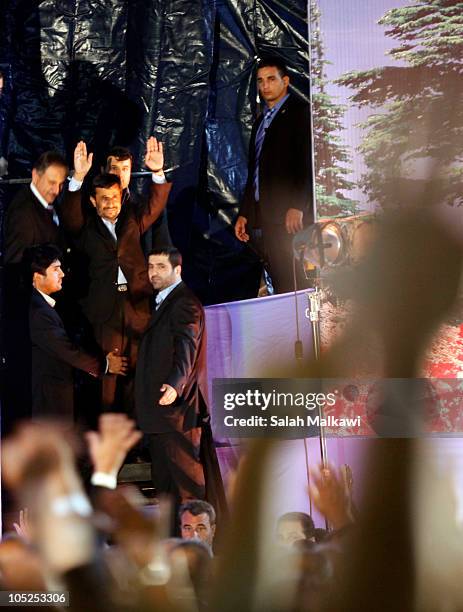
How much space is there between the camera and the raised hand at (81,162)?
2.96m

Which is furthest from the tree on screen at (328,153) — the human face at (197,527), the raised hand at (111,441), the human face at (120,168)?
the human face at (197,527)

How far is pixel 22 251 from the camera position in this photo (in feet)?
9.66

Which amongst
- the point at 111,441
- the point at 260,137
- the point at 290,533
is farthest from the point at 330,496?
the point at 260,137

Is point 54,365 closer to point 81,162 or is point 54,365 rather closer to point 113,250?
point 113,250

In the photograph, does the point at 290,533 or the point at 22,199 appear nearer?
the point at 290,533

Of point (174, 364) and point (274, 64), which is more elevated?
point (274, 64)

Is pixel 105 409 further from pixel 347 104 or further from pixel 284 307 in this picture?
pixel 347 104

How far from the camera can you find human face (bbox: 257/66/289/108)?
295 centimetres

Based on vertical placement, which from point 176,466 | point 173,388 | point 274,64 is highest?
point 274,64

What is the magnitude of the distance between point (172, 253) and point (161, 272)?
0.08m

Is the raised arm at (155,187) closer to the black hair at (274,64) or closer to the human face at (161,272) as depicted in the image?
the human face at (161,272)

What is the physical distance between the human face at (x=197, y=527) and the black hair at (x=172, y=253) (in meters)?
0.92

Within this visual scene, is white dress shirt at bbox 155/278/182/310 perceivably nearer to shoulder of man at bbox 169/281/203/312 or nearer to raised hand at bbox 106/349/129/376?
shoulder of man at bbox 169/281/203/312

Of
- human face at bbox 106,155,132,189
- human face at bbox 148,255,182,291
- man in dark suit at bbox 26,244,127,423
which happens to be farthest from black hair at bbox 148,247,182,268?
man in dark suit at bbox 26,244,127,423
